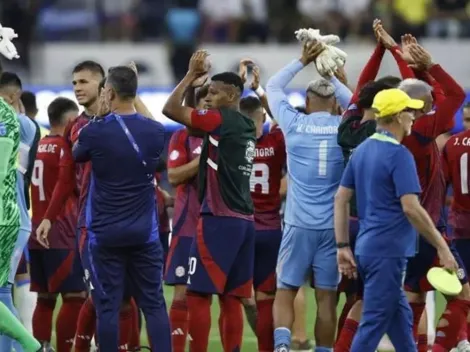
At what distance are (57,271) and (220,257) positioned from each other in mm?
1883

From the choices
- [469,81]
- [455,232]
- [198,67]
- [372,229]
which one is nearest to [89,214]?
[198,67]

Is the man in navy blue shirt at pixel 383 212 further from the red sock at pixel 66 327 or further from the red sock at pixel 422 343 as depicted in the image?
the red sock at pixel 66 327

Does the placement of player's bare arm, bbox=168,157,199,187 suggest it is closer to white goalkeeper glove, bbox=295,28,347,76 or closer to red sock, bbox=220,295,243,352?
red sock, bbox=220,295,243,352

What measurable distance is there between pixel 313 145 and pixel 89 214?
1.97 metres

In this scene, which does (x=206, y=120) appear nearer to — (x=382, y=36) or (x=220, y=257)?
(x=220, y=257)

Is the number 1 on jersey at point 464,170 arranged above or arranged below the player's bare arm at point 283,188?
above

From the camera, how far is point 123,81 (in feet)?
35.9

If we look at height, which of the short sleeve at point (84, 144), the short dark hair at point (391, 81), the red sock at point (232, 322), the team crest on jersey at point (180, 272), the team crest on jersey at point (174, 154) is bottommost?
the red sock at point (232, 322)

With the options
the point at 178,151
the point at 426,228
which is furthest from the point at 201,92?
the point at 426,228

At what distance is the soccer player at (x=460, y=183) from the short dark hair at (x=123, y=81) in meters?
3.32

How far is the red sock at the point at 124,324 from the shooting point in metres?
11.7

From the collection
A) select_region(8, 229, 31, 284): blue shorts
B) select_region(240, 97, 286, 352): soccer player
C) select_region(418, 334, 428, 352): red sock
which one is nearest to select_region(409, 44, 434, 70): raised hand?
select_region(240, 97, 286, 352): soccer player

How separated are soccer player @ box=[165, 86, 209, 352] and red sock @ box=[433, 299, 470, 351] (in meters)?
2.04

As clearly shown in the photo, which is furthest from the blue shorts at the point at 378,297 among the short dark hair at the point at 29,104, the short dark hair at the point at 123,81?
the short dark hair at the point at 29,104
